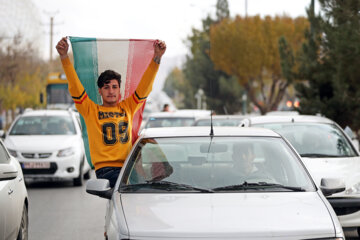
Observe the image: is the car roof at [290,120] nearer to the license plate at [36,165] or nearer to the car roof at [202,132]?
the car roof at [202,132]

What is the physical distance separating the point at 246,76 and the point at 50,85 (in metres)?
15.9

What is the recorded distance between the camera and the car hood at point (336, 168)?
838cm

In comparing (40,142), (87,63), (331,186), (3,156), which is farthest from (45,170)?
(331,186)

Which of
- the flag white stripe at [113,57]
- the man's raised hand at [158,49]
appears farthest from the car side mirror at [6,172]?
the man's raised hand at [158,49]

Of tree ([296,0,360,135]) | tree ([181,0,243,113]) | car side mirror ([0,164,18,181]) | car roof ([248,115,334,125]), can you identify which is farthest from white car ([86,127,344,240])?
tree ([181,0,243,113])

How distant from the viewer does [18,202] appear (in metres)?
6.84

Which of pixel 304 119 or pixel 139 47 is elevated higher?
pixel 139 47

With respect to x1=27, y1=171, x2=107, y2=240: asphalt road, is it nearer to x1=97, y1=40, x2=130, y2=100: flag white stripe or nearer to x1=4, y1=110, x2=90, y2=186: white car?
x1=4, y1=110, x2=90, y2=186: white car

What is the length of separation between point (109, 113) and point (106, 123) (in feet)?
0.40

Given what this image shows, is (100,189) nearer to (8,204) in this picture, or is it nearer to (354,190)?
(8,204)

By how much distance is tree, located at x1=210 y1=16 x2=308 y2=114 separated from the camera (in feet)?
159

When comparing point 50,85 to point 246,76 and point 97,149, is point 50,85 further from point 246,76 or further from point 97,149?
point 97,149

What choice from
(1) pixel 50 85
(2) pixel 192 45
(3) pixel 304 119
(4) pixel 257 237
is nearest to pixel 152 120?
(3) pixel 304 119

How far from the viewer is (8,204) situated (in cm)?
628
